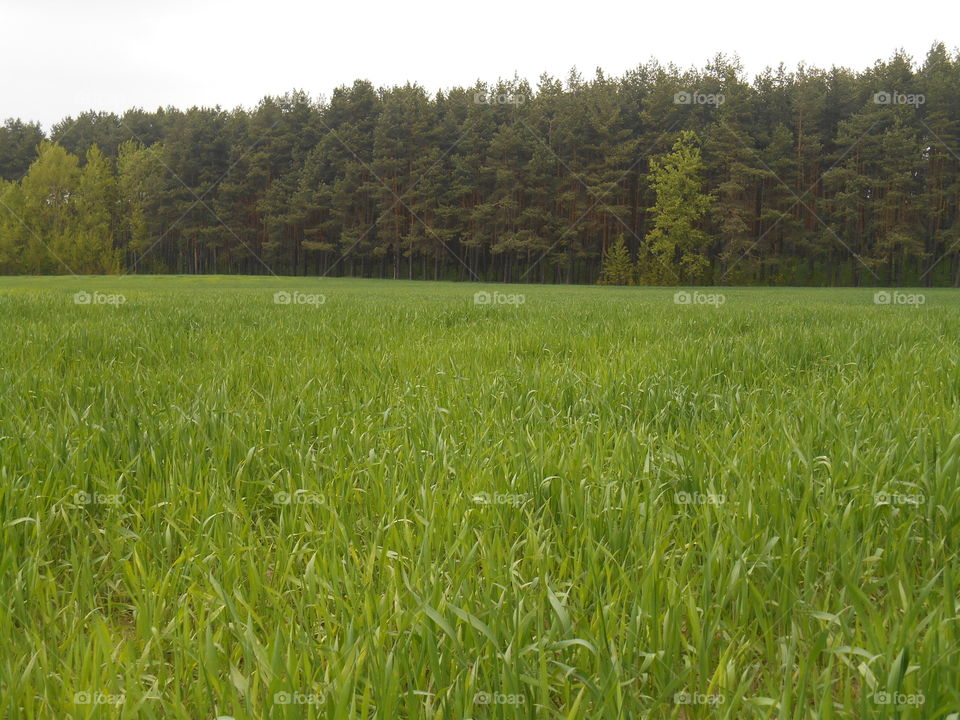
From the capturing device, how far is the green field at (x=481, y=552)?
3.87 feet

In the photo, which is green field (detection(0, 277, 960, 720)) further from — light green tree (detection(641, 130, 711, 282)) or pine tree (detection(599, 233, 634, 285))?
pine tree (detection(599, 233, 634, 285))

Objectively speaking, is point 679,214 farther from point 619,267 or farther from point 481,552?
point 481,552

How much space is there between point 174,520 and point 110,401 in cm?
177

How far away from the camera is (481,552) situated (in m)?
1.79

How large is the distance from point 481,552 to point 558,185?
5635cm

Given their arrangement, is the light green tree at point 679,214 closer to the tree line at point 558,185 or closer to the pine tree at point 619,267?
the tree line at point 558,185

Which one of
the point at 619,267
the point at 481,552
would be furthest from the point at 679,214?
the point at 481,552

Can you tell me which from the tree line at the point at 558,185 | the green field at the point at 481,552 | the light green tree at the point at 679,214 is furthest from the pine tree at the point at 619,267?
the green field at the point at 481,552

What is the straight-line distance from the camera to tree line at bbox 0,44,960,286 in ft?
167

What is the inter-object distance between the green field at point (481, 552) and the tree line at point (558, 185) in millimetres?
45476

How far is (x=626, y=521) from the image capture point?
180 centimetres

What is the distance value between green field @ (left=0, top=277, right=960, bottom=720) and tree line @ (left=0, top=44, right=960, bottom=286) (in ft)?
149

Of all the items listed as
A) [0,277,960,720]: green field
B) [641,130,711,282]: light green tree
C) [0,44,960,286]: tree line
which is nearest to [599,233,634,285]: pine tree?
[0,44,960,286]: tree line

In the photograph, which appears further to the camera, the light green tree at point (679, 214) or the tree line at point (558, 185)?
the tree line at point (558, 185)
